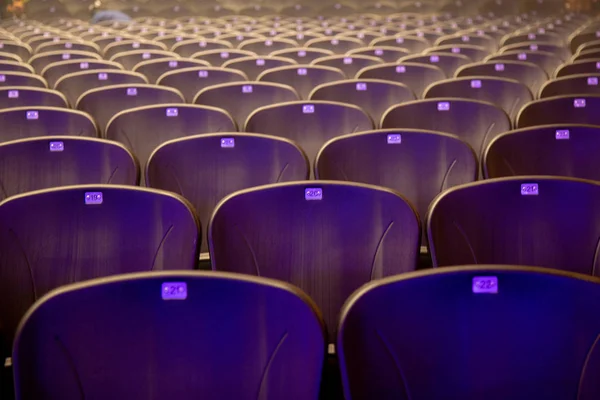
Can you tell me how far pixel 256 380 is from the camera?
1413 millimetres

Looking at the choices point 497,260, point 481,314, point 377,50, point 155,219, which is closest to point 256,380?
point 481,314

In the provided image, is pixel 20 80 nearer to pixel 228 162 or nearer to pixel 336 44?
pixel 228 162

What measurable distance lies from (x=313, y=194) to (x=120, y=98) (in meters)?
2.29

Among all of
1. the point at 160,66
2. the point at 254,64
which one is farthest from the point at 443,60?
the point at 160,66

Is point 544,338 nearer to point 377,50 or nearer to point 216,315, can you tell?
point 216,315

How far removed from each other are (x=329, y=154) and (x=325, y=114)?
0.72 m

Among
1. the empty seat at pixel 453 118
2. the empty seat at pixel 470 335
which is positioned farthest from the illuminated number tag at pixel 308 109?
the empty seat at pixel 470 335

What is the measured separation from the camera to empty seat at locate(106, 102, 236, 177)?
11.1 feet

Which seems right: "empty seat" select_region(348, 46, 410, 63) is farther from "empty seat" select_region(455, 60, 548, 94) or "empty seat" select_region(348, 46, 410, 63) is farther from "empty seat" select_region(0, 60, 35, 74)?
"empty seat" select_region(0, 60, 35, 74)

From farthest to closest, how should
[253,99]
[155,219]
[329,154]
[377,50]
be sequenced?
[377,50], [253,99], [329,154], [155,219]

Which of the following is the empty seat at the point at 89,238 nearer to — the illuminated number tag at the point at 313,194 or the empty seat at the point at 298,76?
the illuminated number tag at the point at 313,194

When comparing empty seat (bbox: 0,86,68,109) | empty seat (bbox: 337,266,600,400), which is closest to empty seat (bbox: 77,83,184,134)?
empty seat (bbox: 0,86,68,109)

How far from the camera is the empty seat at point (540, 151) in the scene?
9.25 feet

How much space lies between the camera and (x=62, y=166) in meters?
2.74
